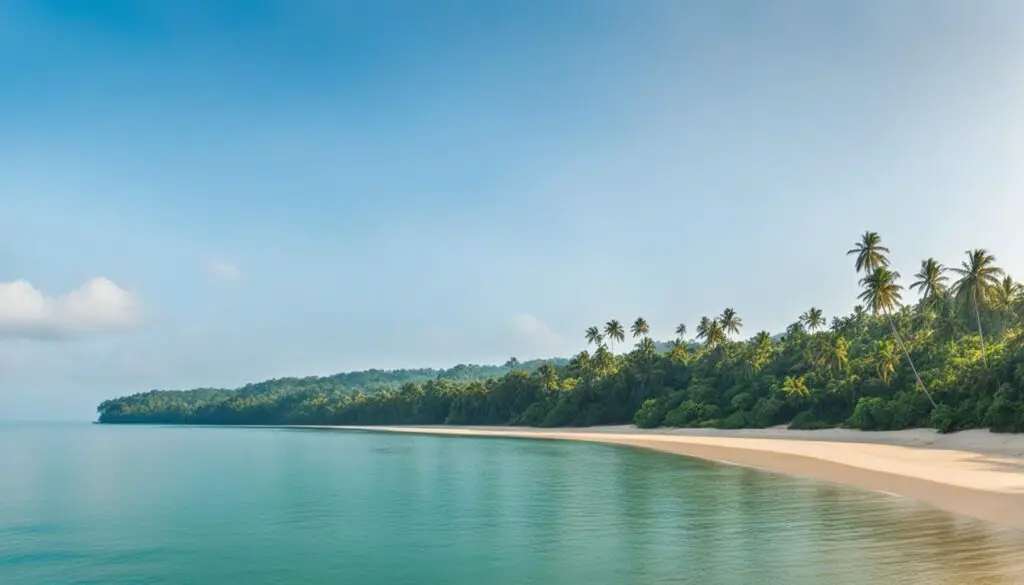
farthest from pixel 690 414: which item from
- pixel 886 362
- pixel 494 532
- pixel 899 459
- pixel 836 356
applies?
pixel 494 532

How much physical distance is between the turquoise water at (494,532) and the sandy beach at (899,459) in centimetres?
234

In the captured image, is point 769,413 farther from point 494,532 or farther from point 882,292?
point 494,532

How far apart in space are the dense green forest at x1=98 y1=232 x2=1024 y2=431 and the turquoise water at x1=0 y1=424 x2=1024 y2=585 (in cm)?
2842

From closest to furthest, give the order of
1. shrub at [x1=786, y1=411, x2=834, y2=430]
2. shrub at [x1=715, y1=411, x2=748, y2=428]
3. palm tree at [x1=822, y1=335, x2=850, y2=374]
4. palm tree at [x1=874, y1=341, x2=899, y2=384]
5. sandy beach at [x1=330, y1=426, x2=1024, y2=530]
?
sandy beach at [x1=330, y1=426, x2=1024, y2=530], palm tree at [x1=874, y1=341, x2=899, y2=384], shrub at [x1=786, y1=411, x2=834, y2=430], palm tree at [x1=822, y1=335, x2=850, y2=374], shrub at [x1=715, y1=411, x2=748, y2=428]

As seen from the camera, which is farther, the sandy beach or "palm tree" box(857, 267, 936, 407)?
"palm tree" box(857, 267, 936, 407)

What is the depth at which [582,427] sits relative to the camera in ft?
388

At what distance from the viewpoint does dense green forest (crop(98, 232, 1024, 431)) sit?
58.5 metres

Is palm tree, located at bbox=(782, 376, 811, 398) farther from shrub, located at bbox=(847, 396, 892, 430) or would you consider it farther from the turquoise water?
the turquoise water

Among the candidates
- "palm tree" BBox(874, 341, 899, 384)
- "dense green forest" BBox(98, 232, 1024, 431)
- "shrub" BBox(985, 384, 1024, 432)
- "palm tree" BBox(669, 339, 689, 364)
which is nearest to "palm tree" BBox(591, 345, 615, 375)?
"dense green forest" BBox(98, 232, 1024, 431)

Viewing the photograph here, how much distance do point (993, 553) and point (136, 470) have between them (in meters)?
60.3

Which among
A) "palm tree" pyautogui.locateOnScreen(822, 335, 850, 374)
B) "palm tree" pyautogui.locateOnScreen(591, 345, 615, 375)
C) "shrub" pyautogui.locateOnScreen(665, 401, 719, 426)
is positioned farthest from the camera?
"palm tree" pyautogui.locateOnScreen(591, 345, 615, 375)

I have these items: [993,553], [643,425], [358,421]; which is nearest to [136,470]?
[993,553]

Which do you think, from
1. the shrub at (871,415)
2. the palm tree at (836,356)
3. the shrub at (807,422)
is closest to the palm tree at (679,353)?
the palm tree at (836,356)

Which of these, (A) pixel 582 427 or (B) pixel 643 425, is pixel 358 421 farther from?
(B) pixel 643 425
